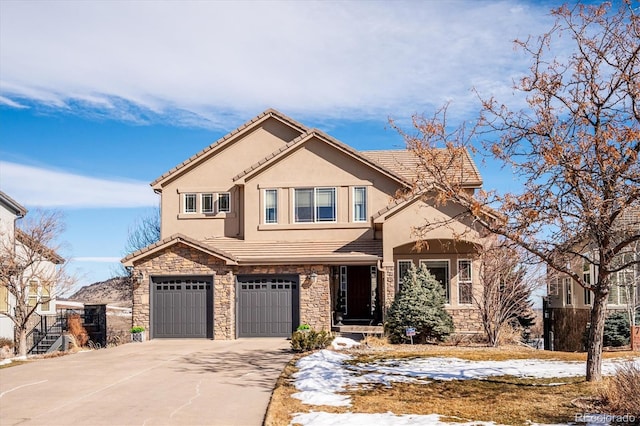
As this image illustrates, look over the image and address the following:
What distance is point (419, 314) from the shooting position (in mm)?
20891

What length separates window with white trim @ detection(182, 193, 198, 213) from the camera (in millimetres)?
27969

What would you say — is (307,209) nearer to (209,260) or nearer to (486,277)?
(209,260)

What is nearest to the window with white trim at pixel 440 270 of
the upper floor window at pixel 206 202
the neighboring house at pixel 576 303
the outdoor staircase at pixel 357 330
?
the outdoor staircase at pixel 357 330

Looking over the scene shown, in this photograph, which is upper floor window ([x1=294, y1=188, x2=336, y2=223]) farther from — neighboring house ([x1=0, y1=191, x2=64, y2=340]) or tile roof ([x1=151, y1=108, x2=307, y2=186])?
neighboring house ([x1=0, y1=191, x2=64, y2=340])

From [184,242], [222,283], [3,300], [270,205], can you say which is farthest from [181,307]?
[3,300]

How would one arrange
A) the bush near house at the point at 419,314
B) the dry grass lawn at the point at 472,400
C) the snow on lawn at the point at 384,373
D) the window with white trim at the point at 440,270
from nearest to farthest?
the dry grass lawn at the point at 472,400
the snow on lawn at the point at 384,373
the bush near house at the point at 419,314
the window with white trim at the point at 440,270

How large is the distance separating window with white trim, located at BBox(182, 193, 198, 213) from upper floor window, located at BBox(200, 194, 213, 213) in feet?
1.15

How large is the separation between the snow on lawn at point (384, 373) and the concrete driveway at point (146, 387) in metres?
0.84

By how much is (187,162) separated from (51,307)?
1192 centimetres

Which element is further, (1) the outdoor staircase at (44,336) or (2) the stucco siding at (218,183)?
(2) the stucco siding at (218,183)

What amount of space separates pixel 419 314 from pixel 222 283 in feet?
23.3

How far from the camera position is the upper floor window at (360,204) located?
26.1 metres

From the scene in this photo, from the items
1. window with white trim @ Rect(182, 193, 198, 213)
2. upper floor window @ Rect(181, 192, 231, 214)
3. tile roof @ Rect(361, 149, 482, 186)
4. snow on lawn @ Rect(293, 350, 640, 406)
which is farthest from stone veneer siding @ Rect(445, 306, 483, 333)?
window with white trim @ Rect(182, 193, 198, 213)

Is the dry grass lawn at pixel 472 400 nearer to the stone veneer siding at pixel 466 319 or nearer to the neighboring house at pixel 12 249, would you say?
the stone veneer siding at pixel 466 319
